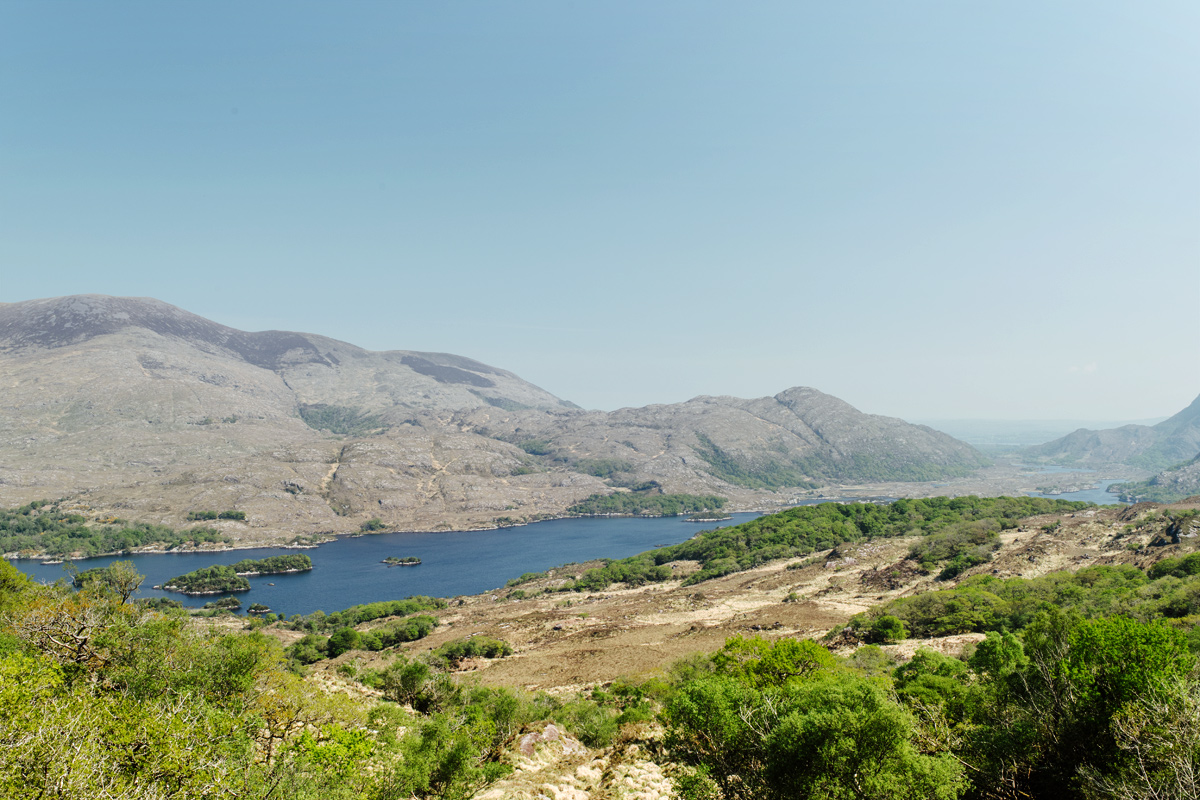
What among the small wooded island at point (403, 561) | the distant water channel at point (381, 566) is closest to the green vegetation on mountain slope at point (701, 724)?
the distant water channel at point (381, 566)

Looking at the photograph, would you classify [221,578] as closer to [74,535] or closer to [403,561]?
[403,561]

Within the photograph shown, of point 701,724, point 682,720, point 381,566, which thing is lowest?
point 381,566

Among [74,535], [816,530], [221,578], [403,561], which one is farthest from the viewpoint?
[74,535]

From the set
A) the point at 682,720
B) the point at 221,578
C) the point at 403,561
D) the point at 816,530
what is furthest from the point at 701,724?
the point at 403,561

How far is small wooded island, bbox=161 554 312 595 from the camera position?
5059 inches

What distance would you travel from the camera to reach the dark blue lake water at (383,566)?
12825 centimetres

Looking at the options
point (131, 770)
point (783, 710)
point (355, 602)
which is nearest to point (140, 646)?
point (131, 770)

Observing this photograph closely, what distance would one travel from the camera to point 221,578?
5167 inches

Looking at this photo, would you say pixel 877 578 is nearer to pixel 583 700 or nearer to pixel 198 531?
pixel 583 700

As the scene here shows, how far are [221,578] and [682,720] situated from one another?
14804cm

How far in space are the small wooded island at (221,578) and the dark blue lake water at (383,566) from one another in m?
2.46

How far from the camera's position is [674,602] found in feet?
231

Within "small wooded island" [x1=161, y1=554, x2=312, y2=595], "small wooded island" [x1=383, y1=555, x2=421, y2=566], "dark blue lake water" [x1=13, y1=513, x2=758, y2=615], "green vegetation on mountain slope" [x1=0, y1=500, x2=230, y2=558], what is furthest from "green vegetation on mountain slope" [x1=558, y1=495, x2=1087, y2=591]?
"green vegetation on mountain slope" [x1=0, y1=500, x2=230, y2=558]

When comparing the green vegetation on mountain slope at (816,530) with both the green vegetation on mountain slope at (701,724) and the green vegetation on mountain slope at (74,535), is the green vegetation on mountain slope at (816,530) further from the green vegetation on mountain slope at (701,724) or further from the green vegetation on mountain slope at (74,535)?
the green vegetation on mountain slope at (74,535)
